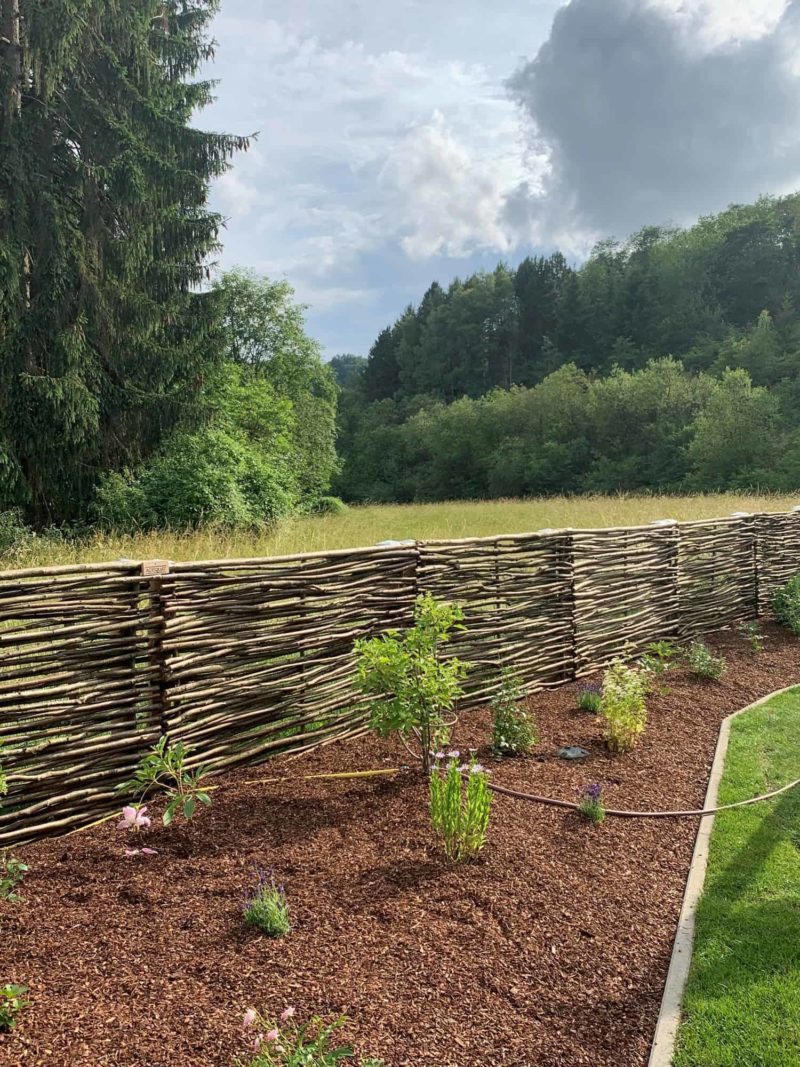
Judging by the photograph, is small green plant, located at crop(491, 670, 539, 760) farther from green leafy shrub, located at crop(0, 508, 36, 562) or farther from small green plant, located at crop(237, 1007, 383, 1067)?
green leafy shrub, located at crop(0, 508, 36, 562)

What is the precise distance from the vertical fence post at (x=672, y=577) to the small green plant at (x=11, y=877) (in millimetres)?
5532

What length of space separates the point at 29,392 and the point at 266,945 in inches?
409

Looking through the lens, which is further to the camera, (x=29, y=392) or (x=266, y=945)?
(x=29, y=392)

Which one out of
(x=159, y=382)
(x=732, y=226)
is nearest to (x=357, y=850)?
(x=159, y=382)

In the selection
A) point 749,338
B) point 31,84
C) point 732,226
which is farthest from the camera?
point 732,226

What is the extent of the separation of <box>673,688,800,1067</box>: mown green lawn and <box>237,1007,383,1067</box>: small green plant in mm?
957

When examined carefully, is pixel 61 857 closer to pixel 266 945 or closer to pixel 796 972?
pixel 266 945

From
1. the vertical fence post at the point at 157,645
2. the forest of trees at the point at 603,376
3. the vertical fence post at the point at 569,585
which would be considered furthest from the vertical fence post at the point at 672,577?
the forest of trees at the point at 603,376

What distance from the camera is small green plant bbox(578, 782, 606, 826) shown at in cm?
305

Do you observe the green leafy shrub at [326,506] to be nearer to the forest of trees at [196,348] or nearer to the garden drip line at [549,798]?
the forest of trees at [196,348]

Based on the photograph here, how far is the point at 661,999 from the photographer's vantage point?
2.05 metres

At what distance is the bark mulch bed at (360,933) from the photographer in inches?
70.9

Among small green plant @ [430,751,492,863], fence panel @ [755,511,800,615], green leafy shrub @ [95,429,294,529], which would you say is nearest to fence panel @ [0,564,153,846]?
small green plant @ [430,751,492,863]

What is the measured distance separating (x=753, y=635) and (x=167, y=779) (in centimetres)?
591
